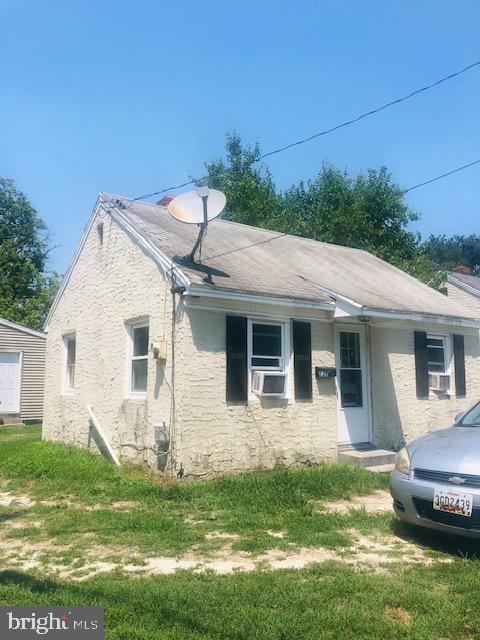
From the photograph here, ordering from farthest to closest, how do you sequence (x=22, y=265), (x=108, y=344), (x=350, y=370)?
(x=22, y=265) < (x=350, y=370) < (x=108, y=344)

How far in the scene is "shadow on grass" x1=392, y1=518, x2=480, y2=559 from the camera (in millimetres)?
5051

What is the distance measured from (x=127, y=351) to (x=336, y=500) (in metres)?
4.55

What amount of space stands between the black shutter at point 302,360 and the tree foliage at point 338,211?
1773 centimetres

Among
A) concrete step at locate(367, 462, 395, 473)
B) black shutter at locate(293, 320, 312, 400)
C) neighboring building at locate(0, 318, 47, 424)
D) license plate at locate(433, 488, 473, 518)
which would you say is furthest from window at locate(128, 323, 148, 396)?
neighboring building at locate(0, 318, 47, 424)

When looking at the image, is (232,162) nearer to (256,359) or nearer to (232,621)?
(256,359)

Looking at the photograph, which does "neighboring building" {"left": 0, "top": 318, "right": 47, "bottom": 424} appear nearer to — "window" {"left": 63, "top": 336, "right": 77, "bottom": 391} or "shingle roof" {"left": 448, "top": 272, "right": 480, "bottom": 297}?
"window" {"left": 63, "top": 336, "right": 77, "bottom": 391}

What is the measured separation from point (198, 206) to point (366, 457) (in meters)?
5.18

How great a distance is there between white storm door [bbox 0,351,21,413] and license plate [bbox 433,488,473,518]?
16.2 meters

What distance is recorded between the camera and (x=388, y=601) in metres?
3.84

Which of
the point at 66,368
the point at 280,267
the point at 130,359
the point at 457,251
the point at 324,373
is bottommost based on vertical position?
the point at 324,373

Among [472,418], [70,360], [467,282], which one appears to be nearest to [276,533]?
[472,418]

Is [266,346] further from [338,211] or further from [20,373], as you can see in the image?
[338,211]

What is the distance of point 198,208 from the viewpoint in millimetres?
8906

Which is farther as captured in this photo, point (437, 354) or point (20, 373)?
point (20, 373)
